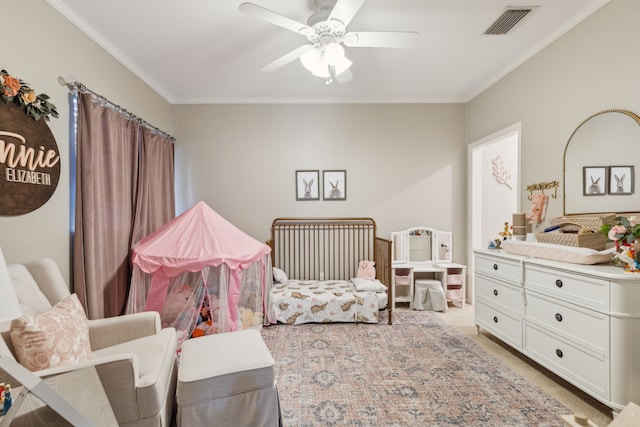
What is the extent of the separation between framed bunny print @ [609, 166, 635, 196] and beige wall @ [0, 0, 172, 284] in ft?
13.0

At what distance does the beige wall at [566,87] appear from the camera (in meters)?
2.12

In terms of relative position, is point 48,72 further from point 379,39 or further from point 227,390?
point 227,390

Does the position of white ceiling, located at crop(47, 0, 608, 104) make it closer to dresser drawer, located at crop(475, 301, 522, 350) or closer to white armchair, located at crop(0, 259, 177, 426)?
white armchair, located at crop(0, 259, 177, 426)

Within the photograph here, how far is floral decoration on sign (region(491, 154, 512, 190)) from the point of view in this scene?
4.43 m

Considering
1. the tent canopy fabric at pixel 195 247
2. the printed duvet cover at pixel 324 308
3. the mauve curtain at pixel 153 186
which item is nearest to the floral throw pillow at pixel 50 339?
the tent canopy fabric at pixel 195 247

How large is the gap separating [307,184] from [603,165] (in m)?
3.03

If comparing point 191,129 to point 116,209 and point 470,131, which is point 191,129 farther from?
point 470,131

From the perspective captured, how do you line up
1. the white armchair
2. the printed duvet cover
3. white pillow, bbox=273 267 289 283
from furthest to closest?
white pillow, bbox=273 267 289 283
the printed duvet cover
the white armchair

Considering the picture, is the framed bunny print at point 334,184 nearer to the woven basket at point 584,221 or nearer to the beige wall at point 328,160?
the beige wall at point 328,160

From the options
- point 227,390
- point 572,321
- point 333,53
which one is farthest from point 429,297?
point 333,53

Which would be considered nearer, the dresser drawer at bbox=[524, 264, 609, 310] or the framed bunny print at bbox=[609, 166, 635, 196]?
the dresser drawer at bbox=[524, 264, 609, 310]

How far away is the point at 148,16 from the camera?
2363mm

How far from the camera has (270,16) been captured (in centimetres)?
184

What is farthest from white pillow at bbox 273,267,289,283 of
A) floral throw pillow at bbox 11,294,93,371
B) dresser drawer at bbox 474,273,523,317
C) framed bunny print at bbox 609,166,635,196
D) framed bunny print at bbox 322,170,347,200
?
framed bunny print at bbox 609,166,635,196
